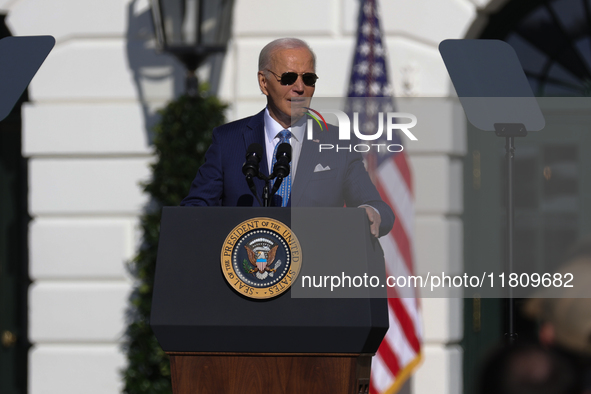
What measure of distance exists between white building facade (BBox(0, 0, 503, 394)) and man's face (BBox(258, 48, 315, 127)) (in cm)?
283

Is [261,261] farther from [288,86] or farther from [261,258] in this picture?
[288,86]

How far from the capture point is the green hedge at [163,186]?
5227 millimetres

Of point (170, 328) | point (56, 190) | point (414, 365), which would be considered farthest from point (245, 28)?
point (170, 328)

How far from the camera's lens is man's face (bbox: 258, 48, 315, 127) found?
103 inches

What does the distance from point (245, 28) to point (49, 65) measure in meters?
1.63

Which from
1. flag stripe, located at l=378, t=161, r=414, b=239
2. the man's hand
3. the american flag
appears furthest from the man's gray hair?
flag stripe, located at l=378, t=161, r=414, b=239

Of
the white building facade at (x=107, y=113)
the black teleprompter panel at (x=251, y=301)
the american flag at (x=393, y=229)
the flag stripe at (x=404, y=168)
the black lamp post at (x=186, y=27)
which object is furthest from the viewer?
the white building facade at (x=107, y=113)

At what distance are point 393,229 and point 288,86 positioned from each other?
1.99 metres

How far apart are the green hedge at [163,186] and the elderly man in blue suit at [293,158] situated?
2426 millimetres

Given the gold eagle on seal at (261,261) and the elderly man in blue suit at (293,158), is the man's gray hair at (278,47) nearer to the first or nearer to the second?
the elderly man in blue suit at (293,158)

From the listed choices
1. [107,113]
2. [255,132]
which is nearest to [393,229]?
[255,132]

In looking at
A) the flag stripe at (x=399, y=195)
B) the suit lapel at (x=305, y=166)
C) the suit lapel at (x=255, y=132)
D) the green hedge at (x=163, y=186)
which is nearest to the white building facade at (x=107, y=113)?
the green hedge at (x=163, y=186)

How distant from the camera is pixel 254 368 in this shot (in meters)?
2.42

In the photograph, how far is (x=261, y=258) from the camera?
2432 millimetres
